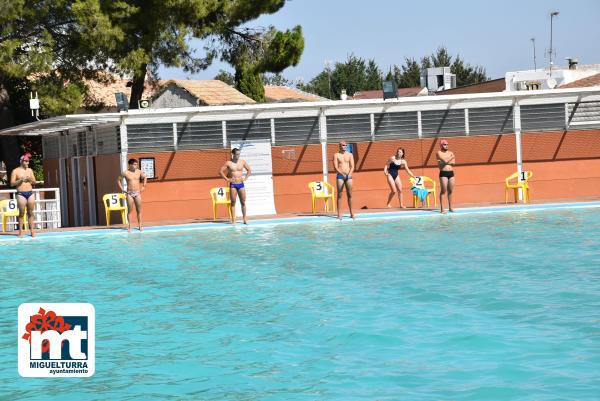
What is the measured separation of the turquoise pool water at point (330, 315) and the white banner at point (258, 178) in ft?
23.1

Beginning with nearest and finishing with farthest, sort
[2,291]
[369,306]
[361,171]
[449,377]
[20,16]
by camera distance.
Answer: [449,377]
[369,306]
[2,291]
[361,171]
[20,16]

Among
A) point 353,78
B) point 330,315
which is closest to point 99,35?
point 330,315

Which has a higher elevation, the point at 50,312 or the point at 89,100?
the point at 89,100

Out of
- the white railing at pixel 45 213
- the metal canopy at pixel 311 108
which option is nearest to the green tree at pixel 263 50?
the metal canopy at pixel 311 108

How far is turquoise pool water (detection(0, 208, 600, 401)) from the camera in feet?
27.6

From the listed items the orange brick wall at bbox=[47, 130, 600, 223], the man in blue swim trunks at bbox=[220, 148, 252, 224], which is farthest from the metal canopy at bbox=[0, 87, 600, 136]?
the man in blue swim trunks at bbox=[220, 148, 252, 224]

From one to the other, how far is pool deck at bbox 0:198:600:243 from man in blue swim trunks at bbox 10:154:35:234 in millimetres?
647

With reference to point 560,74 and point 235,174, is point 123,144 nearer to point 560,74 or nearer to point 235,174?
point 235,174

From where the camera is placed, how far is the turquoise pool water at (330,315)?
27.6 ft

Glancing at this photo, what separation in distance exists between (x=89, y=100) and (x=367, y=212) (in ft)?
42.5

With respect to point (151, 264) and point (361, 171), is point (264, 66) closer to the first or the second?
point (361, 171)

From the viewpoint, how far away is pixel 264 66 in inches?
1468

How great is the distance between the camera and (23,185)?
75.2ft

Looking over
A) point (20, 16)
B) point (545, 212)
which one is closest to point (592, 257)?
point (545, 212)
